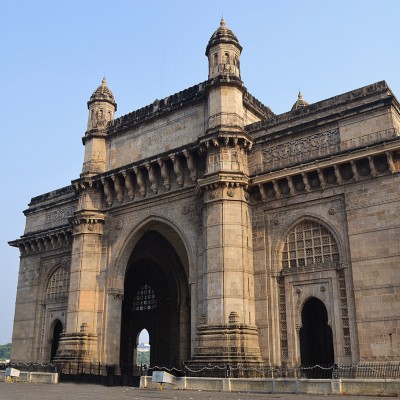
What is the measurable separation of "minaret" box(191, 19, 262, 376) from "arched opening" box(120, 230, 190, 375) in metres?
9.12

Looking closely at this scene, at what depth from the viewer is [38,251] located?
33.0 meters

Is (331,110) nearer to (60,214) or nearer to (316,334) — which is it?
(316,334)

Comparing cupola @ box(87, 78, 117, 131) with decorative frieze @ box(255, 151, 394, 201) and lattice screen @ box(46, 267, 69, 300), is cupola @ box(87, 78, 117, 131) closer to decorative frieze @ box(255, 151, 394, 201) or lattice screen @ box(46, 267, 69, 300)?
lattice screen @ box(46, 267, 69, 300)

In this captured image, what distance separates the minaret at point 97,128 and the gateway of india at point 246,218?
0.08 m

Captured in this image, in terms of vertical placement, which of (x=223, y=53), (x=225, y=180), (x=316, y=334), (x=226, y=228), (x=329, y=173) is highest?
(x=223, y=53)

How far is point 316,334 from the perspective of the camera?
74.4ft

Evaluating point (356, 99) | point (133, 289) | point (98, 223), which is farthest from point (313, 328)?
point (133, 289)

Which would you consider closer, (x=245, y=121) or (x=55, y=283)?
(x=245, y=121)

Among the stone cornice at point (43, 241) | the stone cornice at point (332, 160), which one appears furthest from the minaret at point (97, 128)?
the stone cornice at point (332, 160)

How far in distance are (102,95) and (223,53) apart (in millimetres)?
8766

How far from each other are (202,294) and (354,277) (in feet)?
21.3

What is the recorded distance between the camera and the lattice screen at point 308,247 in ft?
66.3

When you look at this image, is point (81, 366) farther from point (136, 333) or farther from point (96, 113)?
point (96, 113)

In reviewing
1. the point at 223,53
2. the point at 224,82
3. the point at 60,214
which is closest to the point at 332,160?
the point at 224,82
